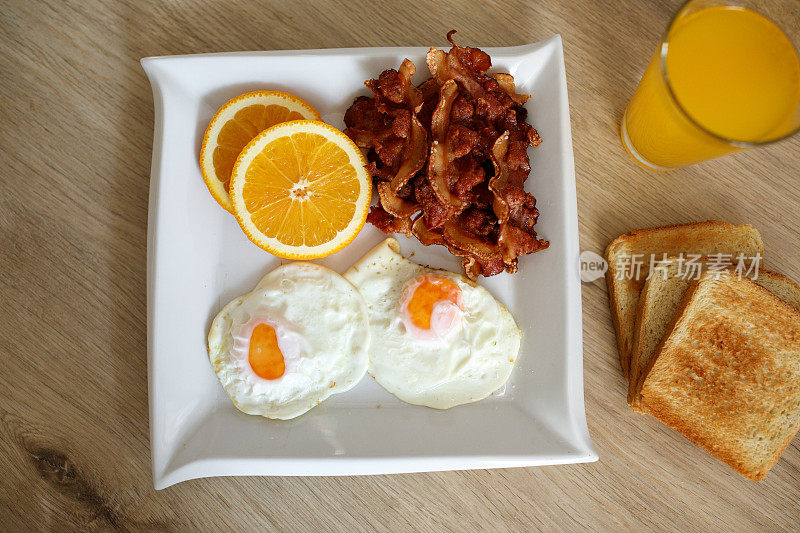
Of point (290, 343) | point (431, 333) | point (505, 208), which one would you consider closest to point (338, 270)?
point (290, 343)

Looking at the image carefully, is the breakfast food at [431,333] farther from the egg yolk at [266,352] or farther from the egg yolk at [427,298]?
the egg yolk at [266,352]

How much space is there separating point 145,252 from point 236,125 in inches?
24.5

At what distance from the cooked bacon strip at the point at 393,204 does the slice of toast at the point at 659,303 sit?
36.0 inches

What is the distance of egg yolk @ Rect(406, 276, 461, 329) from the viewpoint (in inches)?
71.5

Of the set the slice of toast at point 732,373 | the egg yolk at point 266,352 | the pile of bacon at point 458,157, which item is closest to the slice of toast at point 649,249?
the slice of toast at point 732,373

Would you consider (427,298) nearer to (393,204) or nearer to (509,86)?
(393,204)

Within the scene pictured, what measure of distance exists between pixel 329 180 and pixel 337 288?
40 centimetres

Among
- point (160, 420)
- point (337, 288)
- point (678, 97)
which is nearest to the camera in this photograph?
point (678, 97)

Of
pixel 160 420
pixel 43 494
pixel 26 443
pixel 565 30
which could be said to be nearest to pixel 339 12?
pixel 565 30

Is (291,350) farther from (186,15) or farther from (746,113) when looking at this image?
(746,113)

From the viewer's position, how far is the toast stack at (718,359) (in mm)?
1813

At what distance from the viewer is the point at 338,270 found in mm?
1963

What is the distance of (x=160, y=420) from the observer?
1716mm

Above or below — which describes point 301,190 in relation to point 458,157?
below
